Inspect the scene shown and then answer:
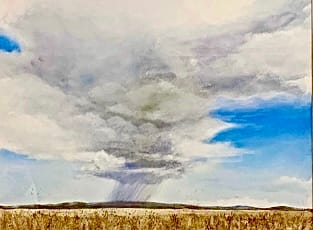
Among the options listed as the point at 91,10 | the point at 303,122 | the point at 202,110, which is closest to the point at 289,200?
the point at 303,122

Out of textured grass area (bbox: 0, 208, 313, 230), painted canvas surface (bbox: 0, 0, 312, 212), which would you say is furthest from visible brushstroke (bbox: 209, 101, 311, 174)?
textured grass area (bbox: 0, 208, 313, 230)

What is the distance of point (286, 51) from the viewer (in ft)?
4.49

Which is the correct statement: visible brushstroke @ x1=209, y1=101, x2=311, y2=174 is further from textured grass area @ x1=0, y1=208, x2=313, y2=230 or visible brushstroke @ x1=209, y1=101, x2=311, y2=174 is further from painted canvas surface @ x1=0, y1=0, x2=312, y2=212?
textured grass area @ x1=0, y1=208, x2=313, y2=230

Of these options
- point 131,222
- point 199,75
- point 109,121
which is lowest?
point 131,222

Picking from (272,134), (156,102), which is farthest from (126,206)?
(272,134)

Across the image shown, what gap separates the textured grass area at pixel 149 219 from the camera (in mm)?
1339

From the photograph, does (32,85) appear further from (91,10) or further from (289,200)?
(289,200)

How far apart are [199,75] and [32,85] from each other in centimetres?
39

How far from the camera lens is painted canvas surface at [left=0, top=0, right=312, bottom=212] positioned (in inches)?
53.0

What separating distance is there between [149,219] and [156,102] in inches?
10.7

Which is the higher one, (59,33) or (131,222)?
(59,33)

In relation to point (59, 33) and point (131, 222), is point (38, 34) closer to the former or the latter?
point (59, 33)

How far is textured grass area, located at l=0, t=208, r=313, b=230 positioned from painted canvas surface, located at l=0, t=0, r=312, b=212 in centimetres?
3

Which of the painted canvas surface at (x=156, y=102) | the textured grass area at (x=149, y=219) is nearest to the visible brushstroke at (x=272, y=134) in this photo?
the painted canvas surface at (x=156, y=102)
